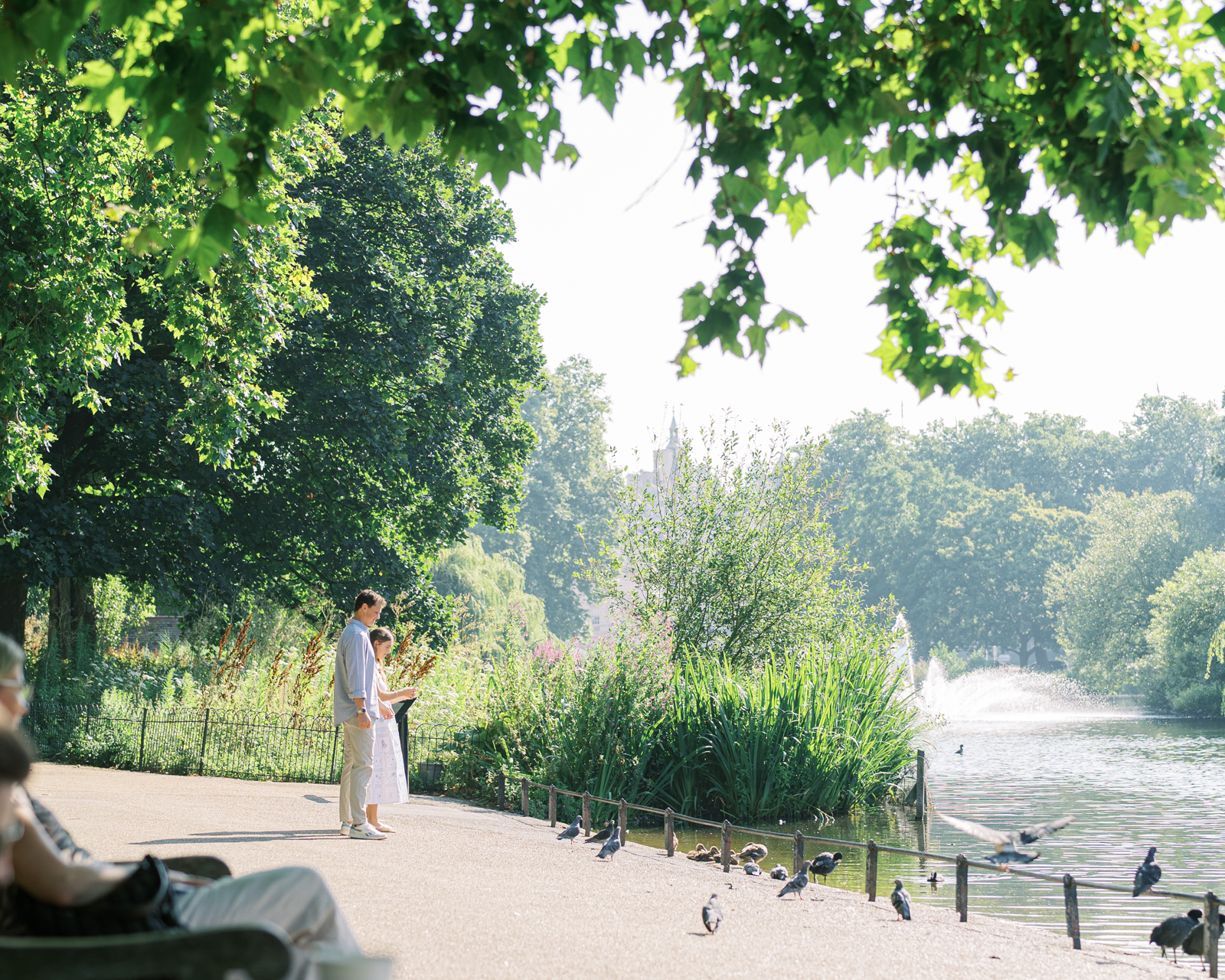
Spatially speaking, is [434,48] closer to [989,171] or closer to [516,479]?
[989,171]

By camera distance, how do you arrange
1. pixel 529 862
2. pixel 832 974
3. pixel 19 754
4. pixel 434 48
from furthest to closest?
pixel 529 862 < pixel 832 974 < pixel 434 48 < pixel 19 754

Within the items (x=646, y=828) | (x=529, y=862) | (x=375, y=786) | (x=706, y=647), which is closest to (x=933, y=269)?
(x=529, y=862)

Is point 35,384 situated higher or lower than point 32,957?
higher

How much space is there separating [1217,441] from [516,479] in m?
79.6

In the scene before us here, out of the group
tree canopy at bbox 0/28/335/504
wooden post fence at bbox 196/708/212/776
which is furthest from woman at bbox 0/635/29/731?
wooden post fence at bbox 196/708/212/776

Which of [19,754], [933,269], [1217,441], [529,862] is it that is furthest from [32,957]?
[1217,441]

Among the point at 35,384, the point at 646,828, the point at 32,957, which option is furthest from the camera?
the point at 646,828

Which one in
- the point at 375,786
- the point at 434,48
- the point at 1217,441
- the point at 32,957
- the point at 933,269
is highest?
the point at 1217,441

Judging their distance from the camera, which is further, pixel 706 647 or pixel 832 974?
Answer: pixel 706 647

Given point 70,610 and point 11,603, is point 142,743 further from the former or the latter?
point 70,610

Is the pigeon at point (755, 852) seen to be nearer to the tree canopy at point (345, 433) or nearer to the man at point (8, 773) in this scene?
the man at point (8, 773)

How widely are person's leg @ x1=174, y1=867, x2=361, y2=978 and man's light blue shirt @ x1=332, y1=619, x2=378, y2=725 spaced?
19.1 feet

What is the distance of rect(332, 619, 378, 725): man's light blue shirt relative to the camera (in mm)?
8773

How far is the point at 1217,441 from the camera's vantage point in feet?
290
